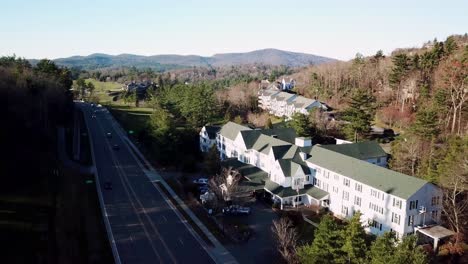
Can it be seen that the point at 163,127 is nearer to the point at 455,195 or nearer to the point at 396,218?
the point at 396,218

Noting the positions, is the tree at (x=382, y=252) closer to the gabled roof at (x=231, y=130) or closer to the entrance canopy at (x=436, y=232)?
the entrance canopy at (x=436, y=232)

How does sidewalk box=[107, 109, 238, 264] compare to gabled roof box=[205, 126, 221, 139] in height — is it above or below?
below

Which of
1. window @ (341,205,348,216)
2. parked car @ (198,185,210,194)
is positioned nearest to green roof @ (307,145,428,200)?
window @ (341,205,348,216)

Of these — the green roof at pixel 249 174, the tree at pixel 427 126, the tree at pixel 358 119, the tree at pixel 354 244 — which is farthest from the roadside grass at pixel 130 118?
the tree at pixel 354 244

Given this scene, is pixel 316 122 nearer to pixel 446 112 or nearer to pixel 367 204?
pixel 446 112

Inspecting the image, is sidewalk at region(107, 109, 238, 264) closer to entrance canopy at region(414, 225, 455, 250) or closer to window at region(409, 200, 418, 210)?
window at region(409, 200, 418, 210)

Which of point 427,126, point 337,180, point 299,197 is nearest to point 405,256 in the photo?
point 337,180

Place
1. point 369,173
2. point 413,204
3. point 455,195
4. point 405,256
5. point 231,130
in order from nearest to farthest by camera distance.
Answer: point 405,256 < point 413,204 < point 455,195 < point 369,173 < point 231,130
